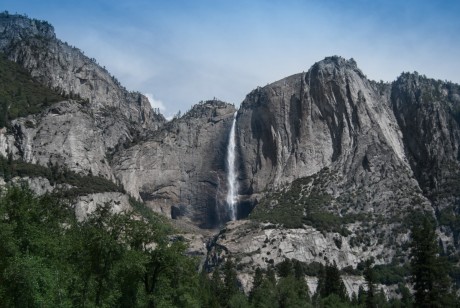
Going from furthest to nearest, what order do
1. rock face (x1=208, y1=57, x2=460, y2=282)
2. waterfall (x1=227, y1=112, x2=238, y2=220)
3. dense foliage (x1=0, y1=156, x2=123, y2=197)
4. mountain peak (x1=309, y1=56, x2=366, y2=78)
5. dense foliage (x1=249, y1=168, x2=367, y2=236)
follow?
mountain peak (x1=309, y1=56, x2=366, y2=78), waterfall (x1=227, y1=112, x2=238, y2=220), dense foliage (x1=249, y1=168, x2=367, y2=236), rock face (x1=208, y1=57, x2=460, y2=282), dense foliage (x1=0, y1=156, x2=123, y2=197)

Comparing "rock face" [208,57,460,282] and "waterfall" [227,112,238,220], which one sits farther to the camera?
"waterfall" [227,112,238,220]

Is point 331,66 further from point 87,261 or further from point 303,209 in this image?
point 87,261

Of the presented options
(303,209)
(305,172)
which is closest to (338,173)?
(305,172)

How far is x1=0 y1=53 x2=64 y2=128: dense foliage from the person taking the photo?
6225 inches

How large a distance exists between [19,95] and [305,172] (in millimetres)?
94292

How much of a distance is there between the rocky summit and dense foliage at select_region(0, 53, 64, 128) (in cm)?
273

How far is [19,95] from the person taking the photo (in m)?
172

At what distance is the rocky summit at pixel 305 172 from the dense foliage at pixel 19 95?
8.95 feet

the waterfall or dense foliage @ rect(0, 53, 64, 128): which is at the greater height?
dense foliage @ rect(0, 53, 64, 128)

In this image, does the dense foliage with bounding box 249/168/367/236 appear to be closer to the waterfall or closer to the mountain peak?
the waterfall

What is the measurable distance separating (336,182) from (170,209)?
56939 mm

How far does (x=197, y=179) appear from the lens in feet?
639

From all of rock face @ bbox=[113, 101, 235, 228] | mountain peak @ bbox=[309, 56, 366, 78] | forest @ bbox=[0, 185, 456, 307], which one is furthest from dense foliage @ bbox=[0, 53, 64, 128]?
forest @ bbox=[0, 185, 456, 307]

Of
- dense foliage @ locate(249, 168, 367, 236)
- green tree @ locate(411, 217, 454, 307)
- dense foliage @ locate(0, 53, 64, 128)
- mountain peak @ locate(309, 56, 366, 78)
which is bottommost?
green tree @ locate(411, 217, 454, 307)
